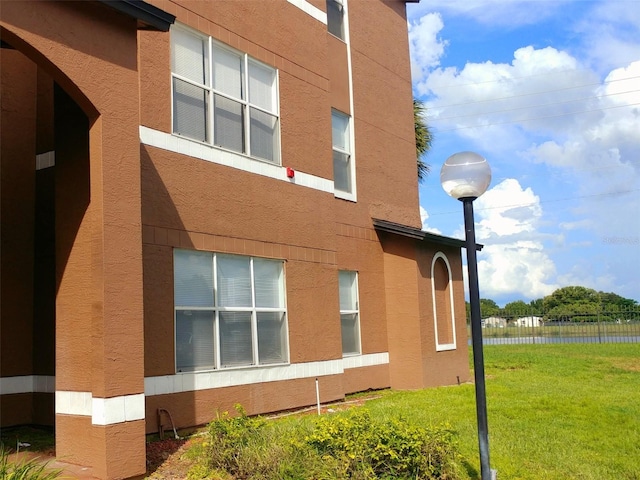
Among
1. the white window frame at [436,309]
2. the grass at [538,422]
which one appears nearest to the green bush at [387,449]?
the grass at [538,422]

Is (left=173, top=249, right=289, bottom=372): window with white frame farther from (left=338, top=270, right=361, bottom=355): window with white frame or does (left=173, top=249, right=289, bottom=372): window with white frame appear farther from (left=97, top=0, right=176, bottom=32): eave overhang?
(left=97, top=0, right=176, bottom=32): eave overhang

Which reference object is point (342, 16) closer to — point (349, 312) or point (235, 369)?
point (349, 312)

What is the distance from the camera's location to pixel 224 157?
10.7 metres

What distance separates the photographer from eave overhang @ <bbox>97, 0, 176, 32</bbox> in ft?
24.0

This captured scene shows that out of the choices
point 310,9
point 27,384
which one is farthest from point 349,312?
point 27,384

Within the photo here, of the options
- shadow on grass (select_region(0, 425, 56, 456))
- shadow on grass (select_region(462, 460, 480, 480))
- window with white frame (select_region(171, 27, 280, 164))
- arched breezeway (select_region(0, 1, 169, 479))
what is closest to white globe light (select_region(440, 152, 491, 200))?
shadow on grass (select_region(462, 460, 480, 480))

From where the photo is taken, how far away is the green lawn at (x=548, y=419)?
26.3ft

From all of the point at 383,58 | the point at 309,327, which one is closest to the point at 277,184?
the point at 309,327

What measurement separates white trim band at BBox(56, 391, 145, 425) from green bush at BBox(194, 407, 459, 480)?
0.95 meters

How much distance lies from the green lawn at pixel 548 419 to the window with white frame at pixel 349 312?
1320 millimetres

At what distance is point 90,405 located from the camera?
7191 mm

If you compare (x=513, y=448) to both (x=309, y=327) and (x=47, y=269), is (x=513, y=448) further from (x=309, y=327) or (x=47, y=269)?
(x=47, y=269)

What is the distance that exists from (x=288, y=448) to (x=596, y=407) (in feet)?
24.9

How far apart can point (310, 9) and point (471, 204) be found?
783cm
